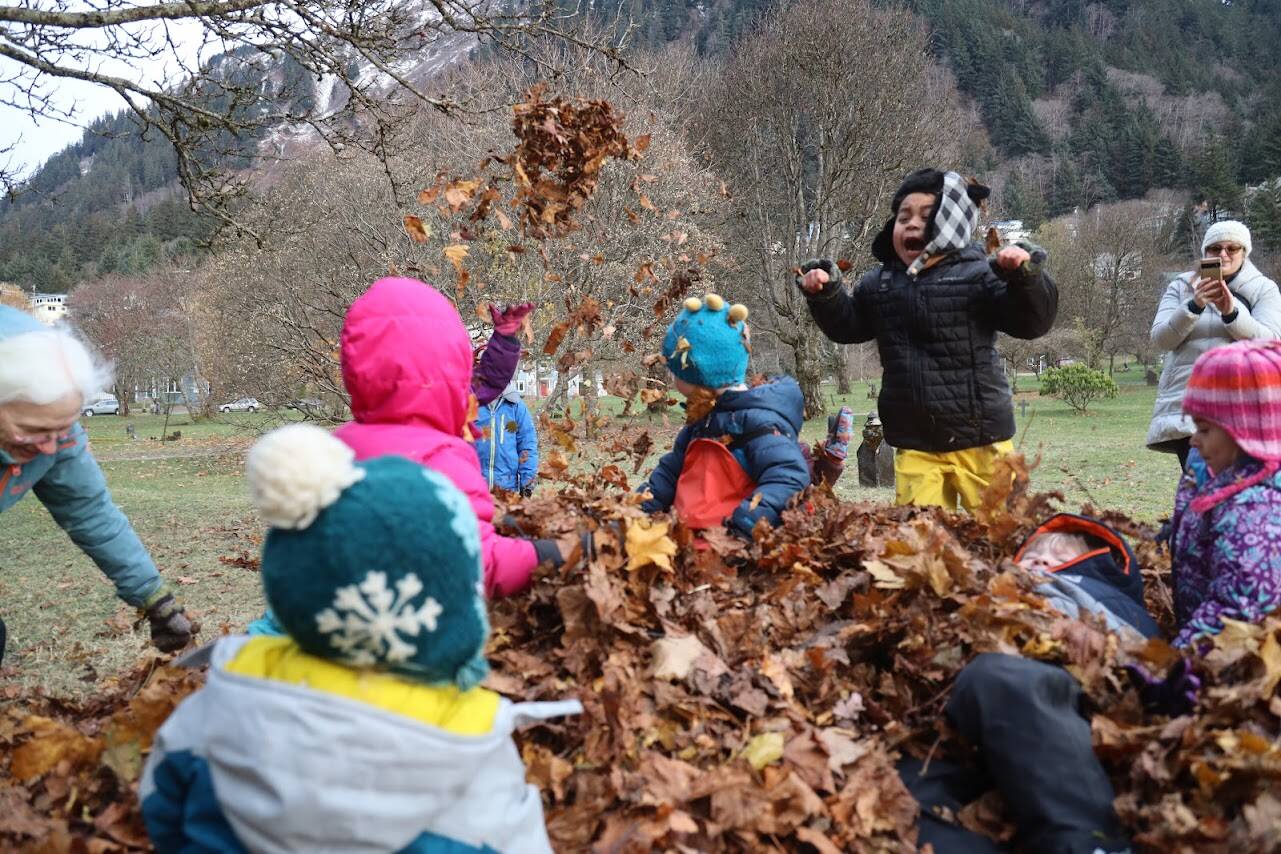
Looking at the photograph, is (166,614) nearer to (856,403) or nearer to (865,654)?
(865,654)

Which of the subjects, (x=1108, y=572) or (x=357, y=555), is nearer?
(x=357, y=555)

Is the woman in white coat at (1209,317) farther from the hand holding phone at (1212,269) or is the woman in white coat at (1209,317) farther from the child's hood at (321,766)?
the child's hood at (321,766)

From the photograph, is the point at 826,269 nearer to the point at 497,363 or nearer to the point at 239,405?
the point at 497,363

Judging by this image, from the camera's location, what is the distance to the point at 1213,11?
344ft

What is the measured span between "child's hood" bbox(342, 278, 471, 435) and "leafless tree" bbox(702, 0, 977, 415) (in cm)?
2366

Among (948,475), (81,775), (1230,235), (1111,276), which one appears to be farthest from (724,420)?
(1111,276)

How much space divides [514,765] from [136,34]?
6964mm

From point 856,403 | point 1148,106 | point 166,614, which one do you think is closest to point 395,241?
point 166,614

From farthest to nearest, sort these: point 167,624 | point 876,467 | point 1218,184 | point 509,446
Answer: point 1218,184, point 876,467, point 509,446, point 167,624

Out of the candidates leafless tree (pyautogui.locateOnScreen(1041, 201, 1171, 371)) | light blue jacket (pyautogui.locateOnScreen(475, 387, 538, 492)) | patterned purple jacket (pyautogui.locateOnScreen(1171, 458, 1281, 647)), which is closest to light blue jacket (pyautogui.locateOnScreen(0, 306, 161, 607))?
patterned purple jacket (pyautogui.locateOnScreen(1171, 458, 1281, 647))

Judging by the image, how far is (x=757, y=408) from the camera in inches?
139

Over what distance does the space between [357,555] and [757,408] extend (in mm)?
2234

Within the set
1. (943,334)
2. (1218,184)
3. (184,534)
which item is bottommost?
(184,534)

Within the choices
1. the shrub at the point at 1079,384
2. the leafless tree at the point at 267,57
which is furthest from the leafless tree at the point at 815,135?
the leafless tree at the point at 267,57
